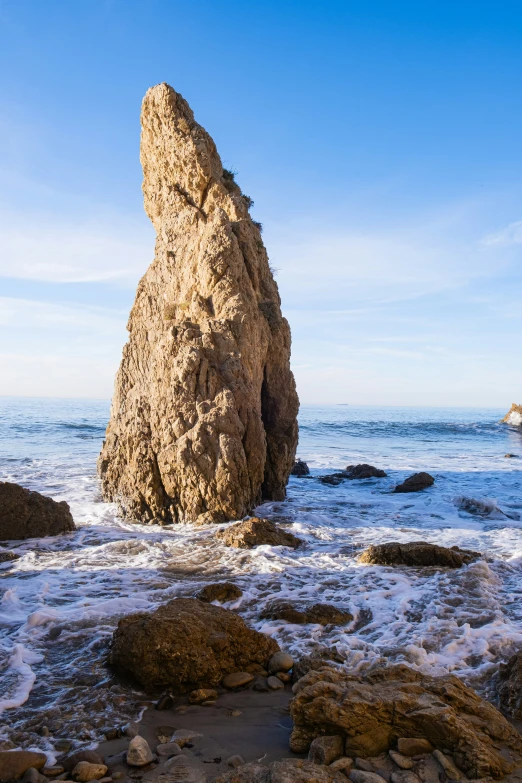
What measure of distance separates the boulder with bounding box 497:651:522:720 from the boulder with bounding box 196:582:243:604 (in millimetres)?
3306

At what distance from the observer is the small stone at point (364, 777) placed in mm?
3156

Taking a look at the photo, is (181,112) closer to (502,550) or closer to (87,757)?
(502,550)

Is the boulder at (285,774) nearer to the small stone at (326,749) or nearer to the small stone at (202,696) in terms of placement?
the small stone at (326,749)

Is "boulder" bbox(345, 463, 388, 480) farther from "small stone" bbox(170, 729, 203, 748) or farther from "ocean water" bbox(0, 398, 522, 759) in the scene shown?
"small stone" bbox(170, 729, 203, 748)

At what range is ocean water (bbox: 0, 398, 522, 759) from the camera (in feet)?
15.1

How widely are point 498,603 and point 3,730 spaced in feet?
19.7

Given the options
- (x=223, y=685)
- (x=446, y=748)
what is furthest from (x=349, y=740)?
(x=223, y=685)

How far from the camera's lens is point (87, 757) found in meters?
3.53

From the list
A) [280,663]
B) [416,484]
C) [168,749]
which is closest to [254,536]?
[280,663]

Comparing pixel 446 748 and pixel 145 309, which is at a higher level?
pixel 145 309

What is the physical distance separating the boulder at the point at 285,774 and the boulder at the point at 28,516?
8099 millimetres

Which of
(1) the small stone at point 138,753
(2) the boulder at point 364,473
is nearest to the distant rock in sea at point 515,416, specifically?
(2) the boulder at point 364,473

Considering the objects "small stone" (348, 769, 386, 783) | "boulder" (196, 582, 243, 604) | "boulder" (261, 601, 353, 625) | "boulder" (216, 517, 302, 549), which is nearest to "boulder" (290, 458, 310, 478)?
"boulder" (216, 517, 302, 549)

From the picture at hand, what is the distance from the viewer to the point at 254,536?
9.36 metres
